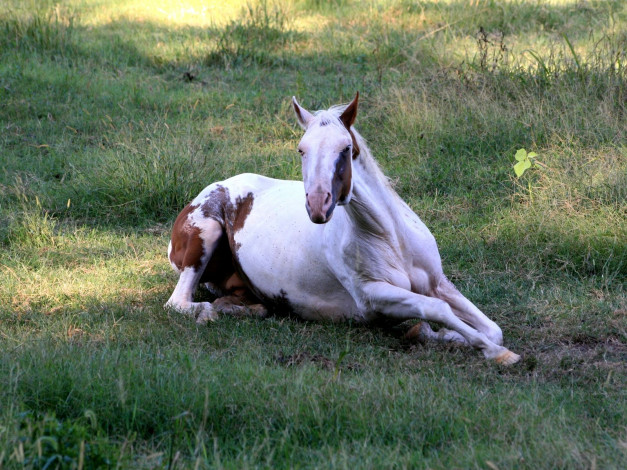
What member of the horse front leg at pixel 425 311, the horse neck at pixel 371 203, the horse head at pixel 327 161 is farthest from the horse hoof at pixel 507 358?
the horse head at pixel 327 161

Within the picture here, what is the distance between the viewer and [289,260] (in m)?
5.00

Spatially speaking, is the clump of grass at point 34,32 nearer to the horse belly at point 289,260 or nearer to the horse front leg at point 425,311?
the horse belly at point 289,260

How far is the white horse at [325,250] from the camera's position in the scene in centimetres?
412

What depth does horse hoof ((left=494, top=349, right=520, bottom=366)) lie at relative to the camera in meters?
4.07

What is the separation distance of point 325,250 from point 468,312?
0.92 m

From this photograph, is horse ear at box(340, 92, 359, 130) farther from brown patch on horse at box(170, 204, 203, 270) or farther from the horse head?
brown patch on horse at box(170, 204, 203, 270)

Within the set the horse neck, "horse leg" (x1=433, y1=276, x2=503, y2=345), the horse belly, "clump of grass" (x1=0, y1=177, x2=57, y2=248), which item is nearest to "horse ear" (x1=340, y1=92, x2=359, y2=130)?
the horse neck

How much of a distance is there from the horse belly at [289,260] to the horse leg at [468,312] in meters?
0.55

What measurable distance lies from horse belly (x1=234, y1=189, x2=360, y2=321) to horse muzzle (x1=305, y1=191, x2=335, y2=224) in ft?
3.14

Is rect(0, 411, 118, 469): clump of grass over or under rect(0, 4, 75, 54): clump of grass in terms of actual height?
under

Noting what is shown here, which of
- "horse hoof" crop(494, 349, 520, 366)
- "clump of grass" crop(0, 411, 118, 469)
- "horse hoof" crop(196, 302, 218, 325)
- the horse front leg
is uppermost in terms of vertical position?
"clump of grass" crop(0, 411, 118, 469)

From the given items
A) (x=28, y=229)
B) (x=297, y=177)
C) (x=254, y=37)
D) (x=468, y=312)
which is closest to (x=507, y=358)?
(x=468, y=312)

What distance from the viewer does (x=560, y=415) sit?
3213 mm

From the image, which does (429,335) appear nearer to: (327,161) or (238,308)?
(327,161)
